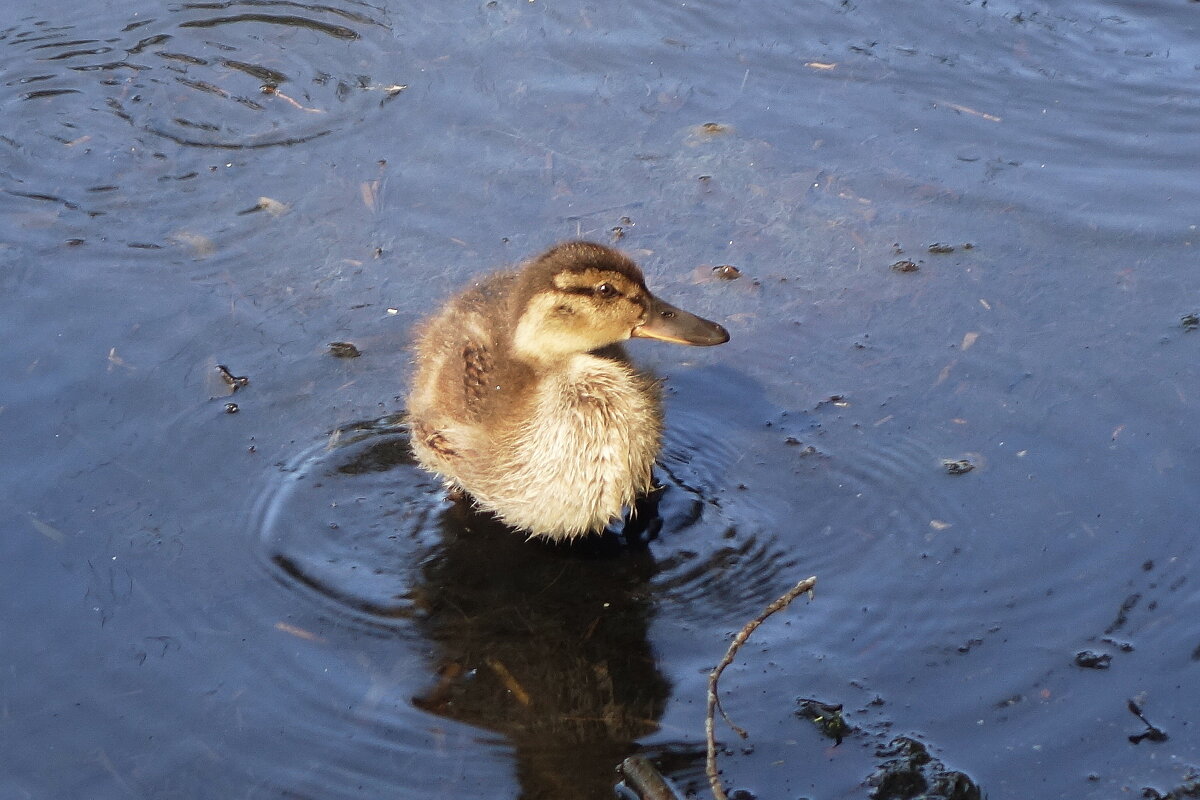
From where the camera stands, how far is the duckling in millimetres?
5281

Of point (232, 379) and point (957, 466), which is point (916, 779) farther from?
point (232, 379)

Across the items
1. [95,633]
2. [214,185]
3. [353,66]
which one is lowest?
[95,633]

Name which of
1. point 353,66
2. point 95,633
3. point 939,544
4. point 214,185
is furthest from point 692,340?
point 353,66

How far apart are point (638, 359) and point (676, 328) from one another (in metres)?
0.96

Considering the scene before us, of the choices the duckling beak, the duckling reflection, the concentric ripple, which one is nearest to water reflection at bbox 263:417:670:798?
the duckling reflection

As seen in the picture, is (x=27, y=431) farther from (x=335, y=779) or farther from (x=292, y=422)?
(x=335, y=779)

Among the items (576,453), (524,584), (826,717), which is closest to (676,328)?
(576,453)

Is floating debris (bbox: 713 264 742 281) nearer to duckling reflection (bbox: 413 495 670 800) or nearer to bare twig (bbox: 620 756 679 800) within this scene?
duckling reflection (bbox: 413 495 670 800)

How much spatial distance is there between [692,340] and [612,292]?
1.29 feet

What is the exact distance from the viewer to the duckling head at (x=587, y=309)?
17.1ft

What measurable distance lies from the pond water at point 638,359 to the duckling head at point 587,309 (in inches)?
27.0

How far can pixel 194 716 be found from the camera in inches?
179

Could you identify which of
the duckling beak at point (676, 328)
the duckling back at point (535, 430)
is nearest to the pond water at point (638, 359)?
the duckling back at point (535, 430)

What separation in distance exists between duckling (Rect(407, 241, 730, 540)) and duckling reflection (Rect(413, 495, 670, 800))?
0.56ft
